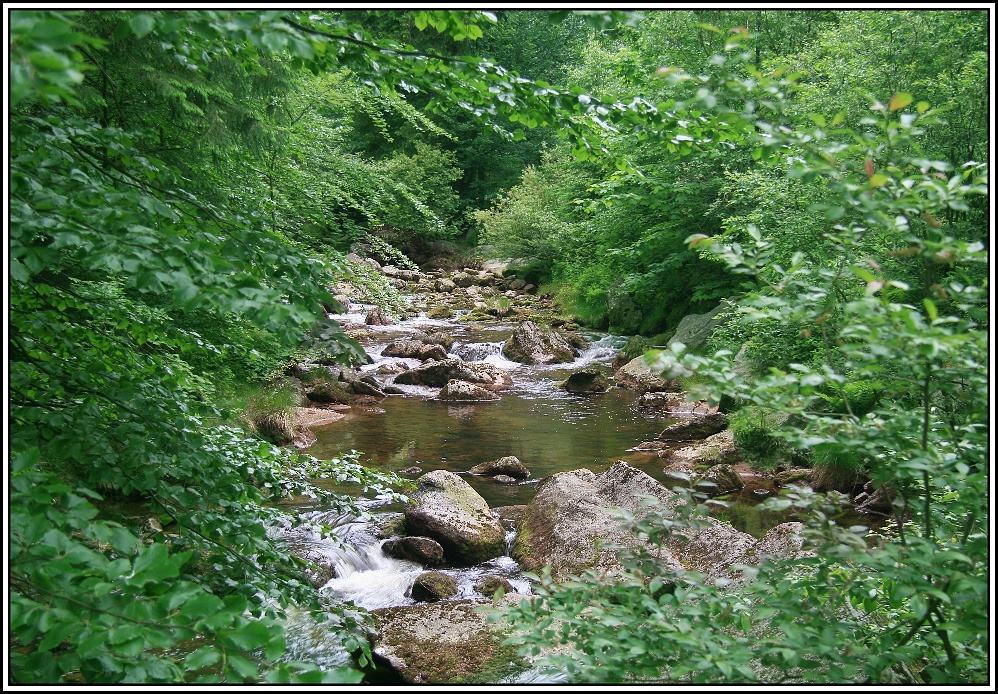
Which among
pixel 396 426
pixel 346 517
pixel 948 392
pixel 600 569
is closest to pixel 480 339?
pixel 396 426

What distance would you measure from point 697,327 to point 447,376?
575cm

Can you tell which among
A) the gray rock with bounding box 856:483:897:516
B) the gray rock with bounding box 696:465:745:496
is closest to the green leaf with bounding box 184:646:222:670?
the gray rock with bounding box 856:483:897:516

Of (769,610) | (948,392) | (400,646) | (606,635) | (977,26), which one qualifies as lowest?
(400,646)

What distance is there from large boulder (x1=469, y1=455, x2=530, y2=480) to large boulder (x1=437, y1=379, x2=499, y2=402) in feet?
14.4

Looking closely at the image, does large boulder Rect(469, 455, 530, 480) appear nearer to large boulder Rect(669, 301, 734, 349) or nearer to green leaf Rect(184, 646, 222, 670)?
large boulder Rect(669, 301, 734, 349)

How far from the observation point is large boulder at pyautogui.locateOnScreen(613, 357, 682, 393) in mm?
14156

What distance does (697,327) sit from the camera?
1592 cm

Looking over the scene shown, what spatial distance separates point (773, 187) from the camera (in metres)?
9.75

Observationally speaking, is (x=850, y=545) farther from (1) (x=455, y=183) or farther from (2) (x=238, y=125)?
(1) (x=455, y=183)

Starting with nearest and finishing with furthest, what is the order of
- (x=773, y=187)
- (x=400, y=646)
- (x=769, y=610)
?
1. (x=769, y=610)
2. (x=400, y=646)
3. (x=773, y=187)

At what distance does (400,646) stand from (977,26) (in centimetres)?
977

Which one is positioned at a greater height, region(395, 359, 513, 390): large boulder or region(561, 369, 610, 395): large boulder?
region(561, 369, 610, 395): large boulder

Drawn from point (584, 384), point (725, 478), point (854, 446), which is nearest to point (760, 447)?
point (725, 478)

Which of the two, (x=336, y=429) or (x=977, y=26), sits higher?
(x=977, y=26)
